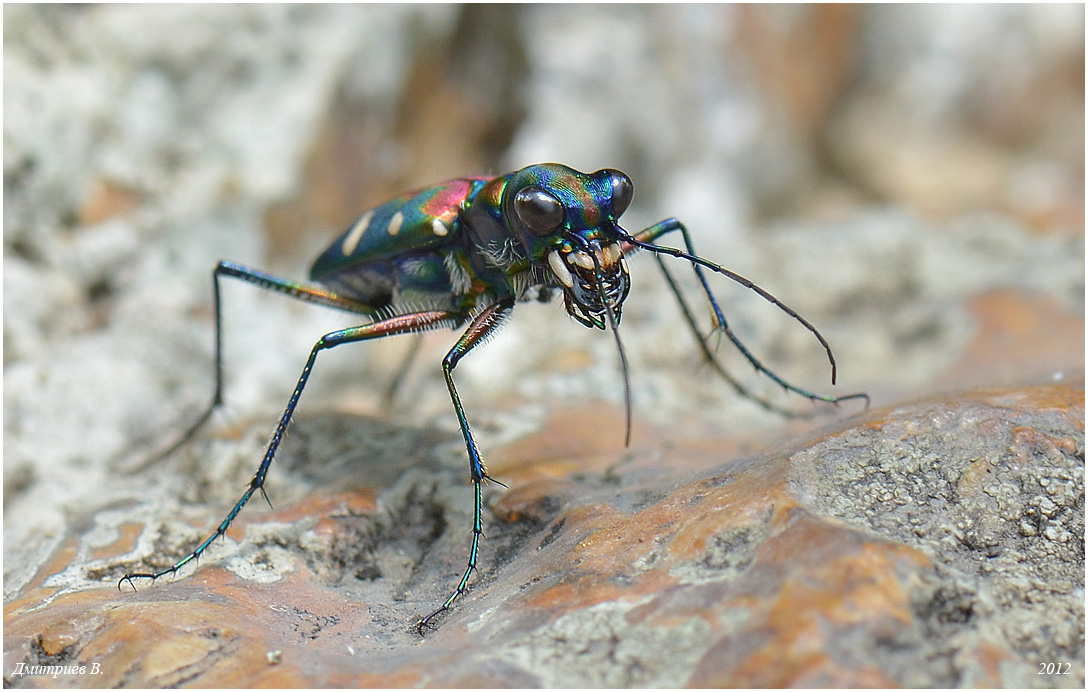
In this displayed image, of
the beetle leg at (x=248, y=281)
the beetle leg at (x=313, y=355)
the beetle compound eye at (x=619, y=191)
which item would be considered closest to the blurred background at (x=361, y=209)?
the beetle leg at (x=248, y=281)

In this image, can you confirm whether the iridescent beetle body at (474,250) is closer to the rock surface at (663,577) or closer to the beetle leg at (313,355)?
the beetle leg at (313,355)

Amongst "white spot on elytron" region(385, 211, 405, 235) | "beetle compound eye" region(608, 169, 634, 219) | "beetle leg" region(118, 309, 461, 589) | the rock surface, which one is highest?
"white spot on elytron" region(385, 211, 405, 235)

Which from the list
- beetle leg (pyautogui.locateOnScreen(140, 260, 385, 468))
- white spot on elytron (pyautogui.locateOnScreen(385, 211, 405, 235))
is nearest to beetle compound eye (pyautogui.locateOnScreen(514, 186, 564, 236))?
white spot on elytron (pyautogui.locateOnScreen(385, 211, 405, 235))

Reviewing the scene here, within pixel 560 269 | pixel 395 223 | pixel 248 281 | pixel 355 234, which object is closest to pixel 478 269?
pixel 395 223

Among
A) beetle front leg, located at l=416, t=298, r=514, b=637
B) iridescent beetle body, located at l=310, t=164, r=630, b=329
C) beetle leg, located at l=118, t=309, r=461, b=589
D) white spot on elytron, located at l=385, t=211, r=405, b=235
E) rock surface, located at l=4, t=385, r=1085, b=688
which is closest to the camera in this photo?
rock surface, located at l=4, t=385, r=1085, b=688

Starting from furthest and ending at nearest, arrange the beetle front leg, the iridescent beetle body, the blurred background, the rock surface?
the blurred background, the iridescent beetle body, the beetle front leg, the rock surface

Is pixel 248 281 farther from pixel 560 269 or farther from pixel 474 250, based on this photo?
pixel 560 269

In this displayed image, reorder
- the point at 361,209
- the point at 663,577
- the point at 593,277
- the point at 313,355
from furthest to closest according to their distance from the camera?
the point at 361,209
the point at 313,355
the point at 593,277
the point at 663,577

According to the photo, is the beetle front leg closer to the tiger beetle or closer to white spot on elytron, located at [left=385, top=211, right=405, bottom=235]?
the tiger beetle
